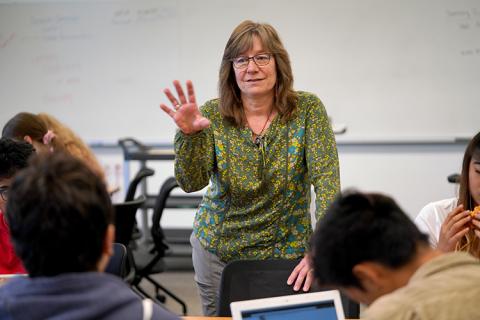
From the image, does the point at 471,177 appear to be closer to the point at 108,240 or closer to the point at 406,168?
the point at 108,240

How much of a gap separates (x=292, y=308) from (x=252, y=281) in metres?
0.46

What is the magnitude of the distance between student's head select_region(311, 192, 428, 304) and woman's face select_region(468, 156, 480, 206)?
2.93 feet

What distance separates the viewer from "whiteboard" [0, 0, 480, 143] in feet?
15.8

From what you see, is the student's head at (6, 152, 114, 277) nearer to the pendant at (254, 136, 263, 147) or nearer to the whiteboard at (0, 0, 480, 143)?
the pendant at (254, 136, 263, 147)

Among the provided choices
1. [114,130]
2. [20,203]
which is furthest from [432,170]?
[20,203]

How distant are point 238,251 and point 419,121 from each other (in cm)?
318

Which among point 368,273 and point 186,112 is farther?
point 186,112

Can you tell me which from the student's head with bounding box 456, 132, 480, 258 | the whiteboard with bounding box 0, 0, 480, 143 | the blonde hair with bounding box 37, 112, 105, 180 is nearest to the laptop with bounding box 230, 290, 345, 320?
the student's head with bounding box 456, 132, 480, 258

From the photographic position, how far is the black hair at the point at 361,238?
3.75 feet

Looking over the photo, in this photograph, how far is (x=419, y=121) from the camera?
16.1 ft

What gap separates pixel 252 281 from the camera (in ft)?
6.58

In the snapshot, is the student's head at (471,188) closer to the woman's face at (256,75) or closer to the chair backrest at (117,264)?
the woman's face at (256,75)

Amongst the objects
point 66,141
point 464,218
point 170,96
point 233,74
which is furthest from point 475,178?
point 66,141

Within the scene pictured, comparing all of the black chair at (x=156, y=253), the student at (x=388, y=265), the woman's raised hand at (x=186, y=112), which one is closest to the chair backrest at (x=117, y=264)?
the woman's raised hand at (x=186, y=112)
